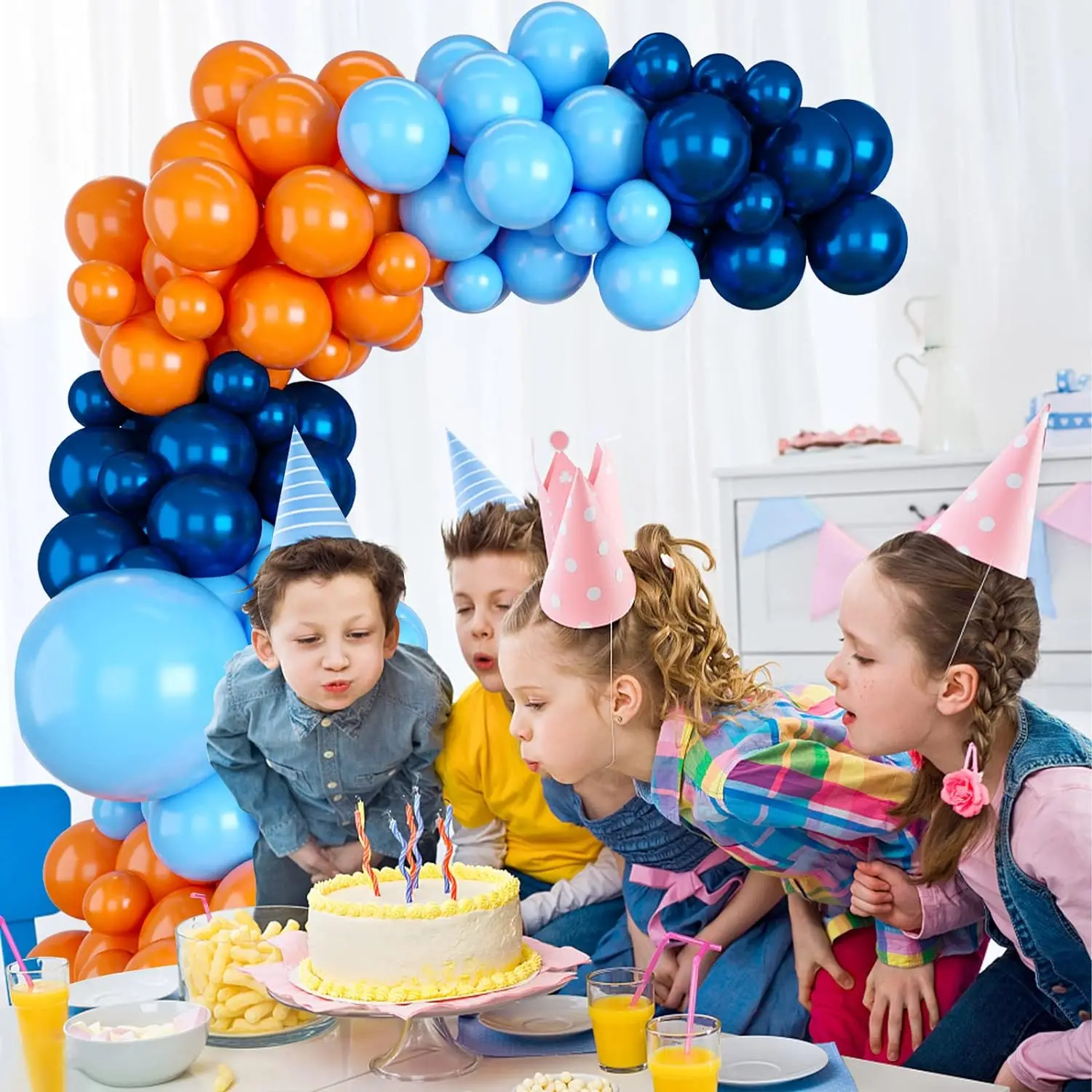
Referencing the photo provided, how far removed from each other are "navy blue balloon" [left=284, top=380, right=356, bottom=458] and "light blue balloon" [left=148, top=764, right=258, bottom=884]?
0.62m

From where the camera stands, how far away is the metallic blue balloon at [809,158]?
2.27m

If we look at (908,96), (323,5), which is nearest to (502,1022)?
(908,96)

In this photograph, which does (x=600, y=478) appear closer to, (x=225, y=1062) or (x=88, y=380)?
(x=225, y=1062)

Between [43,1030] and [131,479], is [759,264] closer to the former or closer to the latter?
[131,479]

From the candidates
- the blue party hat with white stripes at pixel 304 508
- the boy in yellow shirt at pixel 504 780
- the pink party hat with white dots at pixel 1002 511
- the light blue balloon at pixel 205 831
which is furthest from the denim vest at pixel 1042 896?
the light blue balloon at pixel 205 831

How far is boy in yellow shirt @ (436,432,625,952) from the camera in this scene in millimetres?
2002

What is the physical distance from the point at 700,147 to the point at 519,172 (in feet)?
0.93

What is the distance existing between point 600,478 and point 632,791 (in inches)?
16.6

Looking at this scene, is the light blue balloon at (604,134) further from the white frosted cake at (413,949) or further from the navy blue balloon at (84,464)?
the white frosted cake at (413,949)

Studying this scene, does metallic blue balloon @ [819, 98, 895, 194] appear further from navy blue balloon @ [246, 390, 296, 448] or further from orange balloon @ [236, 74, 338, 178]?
navy blue balloon @ [246, 390, 296, 448]

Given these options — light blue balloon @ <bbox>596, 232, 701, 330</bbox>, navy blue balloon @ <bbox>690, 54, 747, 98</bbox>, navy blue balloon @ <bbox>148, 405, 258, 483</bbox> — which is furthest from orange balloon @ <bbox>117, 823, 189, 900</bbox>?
navy blue balloon @ <bbox>690, 54, 747, 98</bbox>

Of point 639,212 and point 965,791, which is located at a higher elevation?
point 639,212

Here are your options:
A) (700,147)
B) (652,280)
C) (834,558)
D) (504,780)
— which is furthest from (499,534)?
(834,558)

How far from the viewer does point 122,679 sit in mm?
2293
